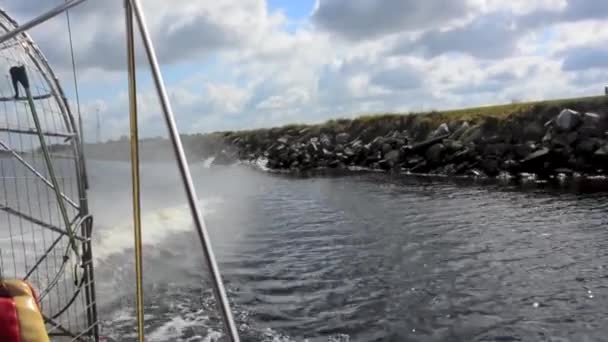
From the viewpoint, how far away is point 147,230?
18172mm

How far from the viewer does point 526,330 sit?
880 cm

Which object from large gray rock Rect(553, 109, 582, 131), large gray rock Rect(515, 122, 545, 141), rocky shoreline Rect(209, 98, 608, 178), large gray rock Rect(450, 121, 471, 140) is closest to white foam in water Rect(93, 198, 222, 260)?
rocky shoreline Rect(209, 98, 608, 178)

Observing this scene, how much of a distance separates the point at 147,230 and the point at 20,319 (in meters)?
15.2

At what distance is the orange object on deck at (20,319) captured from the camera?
333 cm

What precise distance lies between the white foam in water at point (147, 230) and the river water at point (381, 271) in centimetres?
7

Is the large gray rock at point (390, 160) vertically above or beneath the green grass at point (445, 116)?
beneath

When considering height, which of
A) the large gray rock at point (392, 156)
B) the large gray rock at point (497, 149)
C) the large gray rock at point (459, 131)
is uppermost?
the large gray rock at point (459, 131)

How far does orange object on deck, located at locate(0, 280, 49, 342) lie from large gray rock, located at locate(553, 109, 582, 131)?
111 ft

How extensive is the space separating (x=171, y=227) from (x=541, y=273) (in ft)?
39.5

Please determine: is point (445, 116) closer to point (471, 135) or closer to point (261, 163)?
point (471, 135)

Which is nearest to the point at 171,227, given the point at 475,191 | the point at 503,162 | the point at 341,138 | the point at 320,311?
the point at 320,311

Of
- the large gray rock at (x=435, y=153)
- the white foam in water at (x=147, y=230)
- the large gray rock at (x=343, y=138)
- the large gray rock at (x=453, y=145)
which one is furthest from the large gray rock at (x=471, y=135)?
the white foam in water at (x=147, y=230)

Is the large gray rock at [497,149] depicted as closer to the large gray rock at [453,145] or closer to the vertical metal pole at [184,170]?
the large gray rock at [453,145]

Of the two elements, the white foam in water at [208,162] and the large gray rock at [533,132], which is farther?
the white foam in water at [208,162]
